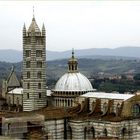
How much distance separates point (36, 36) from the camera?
167ft

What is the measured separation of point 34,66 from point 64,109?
601 cm

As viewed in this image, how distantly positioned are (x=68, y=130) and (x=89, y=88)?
649cm

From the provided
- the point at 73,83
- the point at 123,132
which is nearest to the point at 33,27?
the point at 73,83

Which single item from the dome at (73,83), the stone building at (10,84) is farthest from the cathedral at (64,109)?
the stone building at (10,84)

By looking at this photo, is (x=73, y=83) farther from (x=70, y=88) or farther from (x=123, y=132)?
(x=123, y=132)

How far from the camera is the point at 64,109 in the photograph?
47094 millimetres

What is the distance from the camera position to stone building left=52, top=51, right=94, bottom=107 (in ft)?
161

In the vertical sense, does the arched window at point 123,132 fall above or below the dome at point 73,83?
below

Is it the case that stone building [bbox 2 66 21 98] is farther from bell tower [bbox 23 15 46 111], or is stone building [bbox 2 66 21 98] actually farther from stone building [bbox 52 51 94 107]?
stone building [bbox 52 51 94 107]

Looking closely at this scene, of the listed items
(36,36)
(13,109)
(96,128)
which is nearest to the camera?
(96,128)

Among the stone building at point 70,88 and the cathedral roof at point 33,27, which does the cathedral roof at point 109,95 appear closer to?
the stone building at point 70,88

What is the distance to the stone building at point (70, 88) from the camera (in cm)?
4922

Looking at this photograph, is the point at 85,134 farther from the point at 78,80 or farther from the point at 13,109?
the point at 13,109

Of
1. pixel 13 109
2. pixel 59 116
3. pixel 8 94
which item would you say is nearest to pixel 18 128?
pixel 59 116
